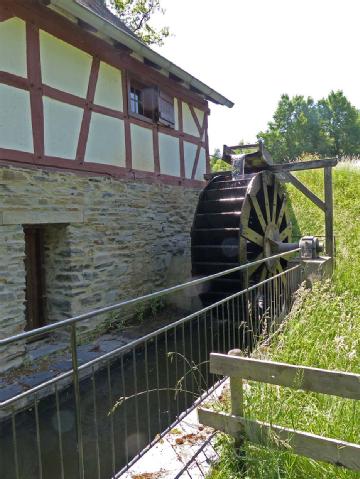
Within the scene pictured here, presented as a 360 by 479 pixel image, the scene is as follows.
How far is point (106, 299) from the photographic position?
6043 millimetres

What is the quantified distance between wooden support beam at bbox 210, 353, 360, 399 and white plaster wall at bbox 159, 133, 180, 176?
5.69m

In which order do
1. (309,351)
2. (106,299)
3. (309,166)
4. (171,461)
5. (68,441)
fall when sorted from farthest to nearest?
(309,166)
(106,299)
(68,441)
(309,351)
(171,461)

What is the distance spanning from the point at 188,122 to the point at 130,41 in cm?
281

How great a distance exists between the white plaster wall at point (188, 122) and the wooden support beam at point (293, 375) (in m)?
6.73

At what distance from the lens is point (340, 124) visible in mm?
32312

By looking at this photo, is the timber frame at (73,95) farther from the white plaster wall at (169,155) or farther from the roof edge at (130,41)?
the roof edge at (130,41)

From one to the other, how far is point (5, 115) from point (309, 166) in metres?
4.68

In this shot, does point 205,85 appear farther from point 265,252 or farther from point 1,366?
point 1,366

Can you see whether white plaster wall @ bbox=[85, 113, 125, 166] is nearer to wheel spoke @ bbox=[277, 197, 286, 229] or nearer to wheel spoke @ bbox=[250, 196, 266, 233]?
wheel spoke @ bbox=[250, 196, 266, 233]

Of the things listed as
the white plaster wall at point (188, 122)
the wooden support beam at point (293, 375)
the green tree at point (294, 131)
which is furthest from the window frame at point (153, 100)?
the green tree at point (294, 131)

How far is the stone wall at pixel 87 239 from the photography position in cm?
461

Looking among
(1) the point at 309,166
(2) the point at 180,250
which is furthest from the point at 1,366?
(1) the point at 309,166

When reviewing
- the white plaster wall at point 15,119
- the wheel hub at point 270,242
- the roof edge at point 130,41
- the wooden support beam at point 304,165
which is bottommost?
the wheel hub at point 270,242

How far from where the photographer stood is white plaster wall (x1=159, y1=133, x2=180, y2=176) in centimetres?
750
